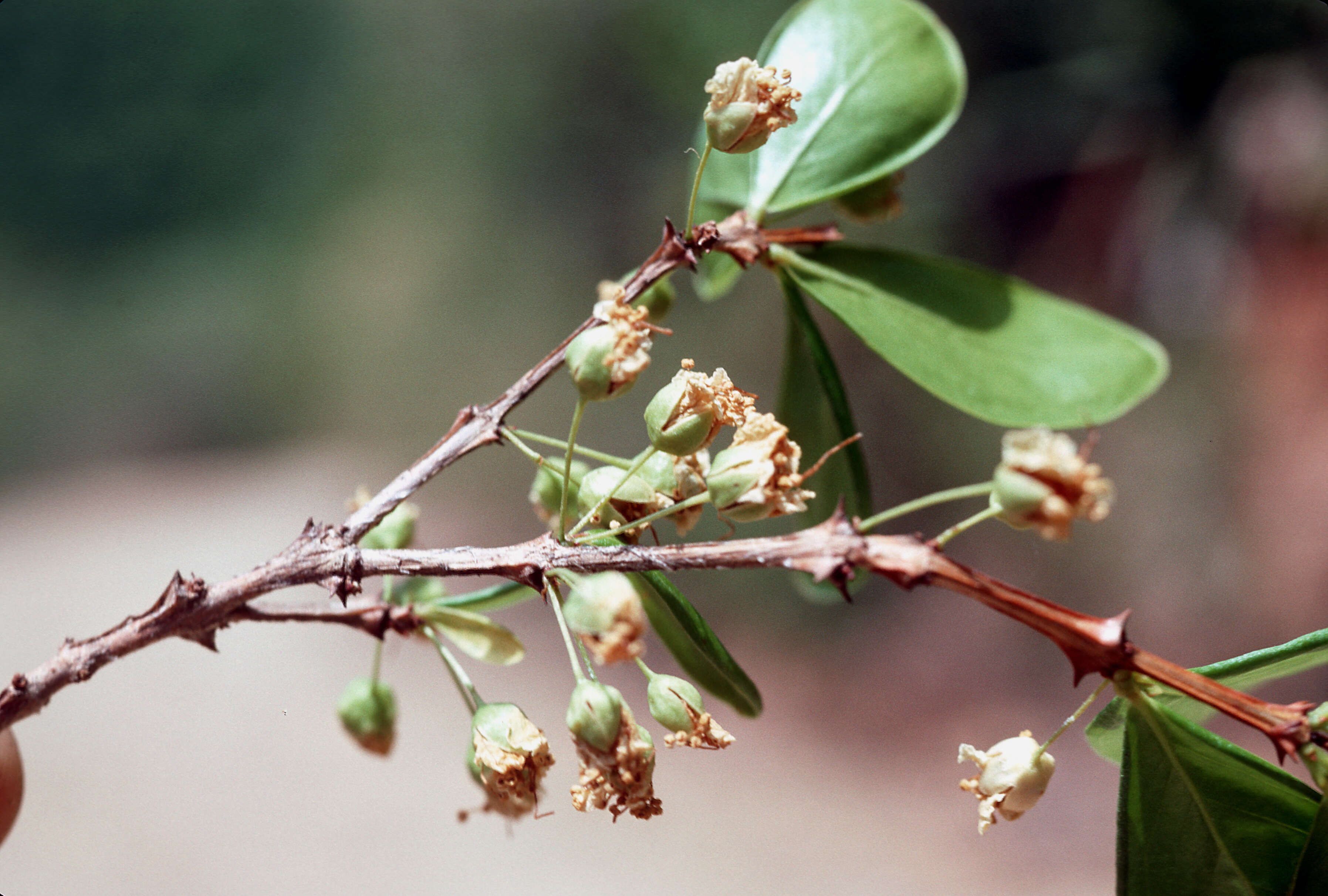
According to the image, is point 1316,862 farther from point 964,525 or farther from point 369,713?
point 369,713

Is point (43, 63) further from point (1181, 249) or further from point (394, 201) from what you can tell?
point (1181, 249)

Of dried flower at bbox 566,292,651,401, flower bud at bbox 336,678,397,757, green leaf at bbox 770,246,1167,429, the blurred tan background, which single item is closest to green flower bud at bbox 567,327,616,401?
dried flower at bbox 566,292,651,401

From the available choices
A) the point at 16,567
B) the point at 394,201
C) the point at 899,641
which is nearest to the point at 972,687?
the point at 899,641

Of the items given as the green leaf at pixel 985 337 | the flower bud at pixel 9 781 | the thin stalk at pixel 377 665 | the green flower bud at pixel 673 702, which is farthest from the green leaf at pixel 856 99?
the flower bud at pixel 9 781

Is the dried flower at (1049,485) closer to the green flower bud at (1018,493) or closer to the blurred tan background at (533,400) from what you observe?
the green flower bud at (1018,493)

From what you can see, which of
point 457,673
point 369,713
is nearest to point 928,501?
point 457,673

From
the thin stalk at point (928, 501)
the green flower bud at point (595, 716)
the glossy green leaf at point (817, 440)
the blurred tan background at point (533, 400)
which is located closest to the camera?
the thin stalk at point (928, 501)
